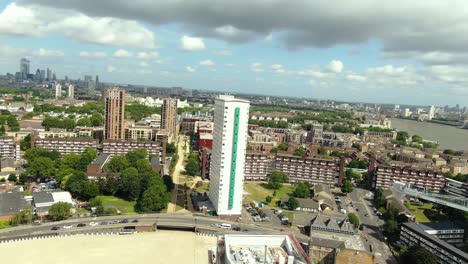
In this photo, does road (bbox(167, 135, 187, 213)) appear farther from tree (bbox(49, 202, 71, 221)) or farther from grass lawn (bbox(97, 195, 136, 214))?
tree (bbox(49, 202, 71, 221))

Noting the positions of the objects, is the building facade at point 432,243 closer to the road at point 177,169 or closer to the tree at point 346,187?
the tree at point 346,187

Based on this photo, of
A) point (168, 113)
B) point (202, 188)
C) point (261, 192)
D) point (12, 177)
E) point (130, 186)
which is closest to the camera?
point (130, 186)

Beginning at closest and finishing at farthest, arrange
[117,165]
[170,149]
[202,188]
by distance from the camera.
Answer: [202,188] → [117,165] → [170,149]

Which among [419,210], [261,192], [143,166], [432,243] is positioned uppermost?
[143,166]

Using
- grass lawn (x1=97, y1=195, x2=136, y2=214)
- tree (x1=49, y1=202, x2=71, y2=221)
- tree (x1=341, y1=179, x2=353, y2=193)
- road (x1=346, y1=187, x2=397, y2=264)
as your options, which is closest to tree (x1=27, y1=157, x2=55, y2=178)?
grass lawn (x1=97, y1=195, x2=136, y2=214)

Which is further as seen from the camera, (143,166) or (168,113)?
(168,113)

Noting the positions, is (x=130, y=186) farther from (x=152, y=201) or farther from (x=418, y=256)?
(x=418, y=256)

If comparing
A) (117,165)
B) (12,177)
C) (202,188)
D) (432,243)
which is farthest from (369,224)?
(12,177)

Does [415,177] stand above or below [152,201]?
above
